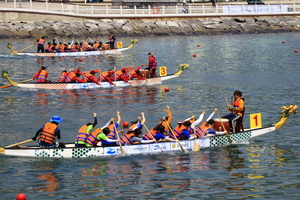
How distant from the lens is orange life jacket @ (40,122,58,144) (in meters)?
22.7

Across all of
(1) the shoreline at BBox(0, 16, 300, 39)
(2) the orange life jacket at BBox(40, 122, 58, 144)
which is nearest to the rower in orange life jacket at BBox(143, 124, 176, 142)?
(2) the orange life jacket at BBox(40, 122, 58, 144)

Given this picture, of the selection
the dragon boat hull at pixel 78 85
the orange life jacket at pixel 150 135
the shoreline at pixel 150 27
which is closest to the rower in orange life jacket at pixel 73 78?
the dragon boat hull at pixel 78 85

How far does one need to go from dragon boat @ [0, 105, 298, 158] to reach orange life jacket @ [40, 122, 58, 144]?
41 cm

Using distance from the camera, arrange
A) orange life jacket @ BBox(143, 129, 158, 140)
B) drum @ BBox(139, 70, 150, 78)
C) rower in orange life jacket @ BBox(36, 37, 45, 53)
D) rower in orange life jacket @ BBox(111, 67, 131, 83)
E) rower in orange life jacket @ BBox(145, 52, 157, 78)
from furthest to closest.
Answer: rower in orange life jacket @ BBox(36, 37, 45, 53), rower in orange life jacket @ BBox(145, 52, 157, 78), drum @ BBox(139, 70, 150, 78), rower in orange life jacket @ BBox(111, 67, 131, 83), orange life jacket @ BBox(143, 129, 158, 140)

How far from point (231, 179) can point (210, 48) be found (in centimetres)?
4545

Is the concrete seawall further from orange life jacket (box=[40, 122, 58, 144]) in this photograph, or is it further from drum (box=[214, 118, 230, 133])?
orange life jacket (box=[40, 122, 58, 144])

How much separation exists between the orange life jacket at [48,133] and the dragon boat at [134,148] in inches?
16.0

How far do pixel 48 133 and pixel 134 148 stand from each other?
370 centimetres

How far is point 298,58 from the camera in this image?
55844mm

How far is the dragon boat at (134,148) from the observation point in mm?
22859

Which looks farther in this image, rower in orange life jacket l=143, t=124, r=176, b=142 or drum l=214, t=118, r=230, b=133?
drum l=214, t=118, r=230, b=133

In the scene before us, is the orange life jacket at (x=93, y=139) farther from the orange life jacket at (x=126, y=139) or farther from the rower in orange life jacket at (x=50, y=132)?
the rower in orange life jacket at (x=50, y=132)

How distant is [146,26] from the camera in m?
78.2

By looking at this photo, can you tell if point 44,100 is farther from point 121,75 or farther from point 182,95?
point 182,95
